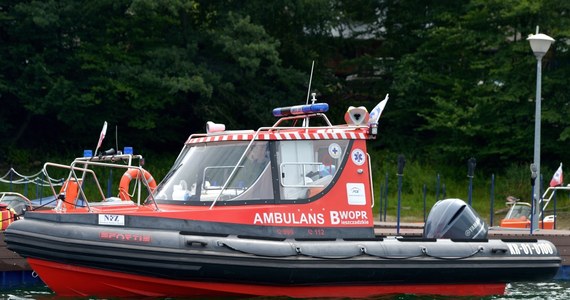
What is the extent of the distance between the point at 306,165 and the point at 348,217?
84 cm

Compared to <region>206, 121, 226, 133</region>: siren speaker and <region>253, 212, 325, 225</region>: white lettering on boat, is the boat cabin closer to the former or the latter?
<region>253, 212, 325, 225</region>: white lettering on boat

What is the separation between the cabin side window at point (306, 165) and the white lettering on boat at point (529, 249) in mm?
2555

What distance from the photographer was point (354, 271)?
14109 millimetres

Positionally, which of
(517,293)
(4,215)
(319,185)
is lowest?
(517,293)

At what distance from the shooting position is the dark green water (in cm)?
1472

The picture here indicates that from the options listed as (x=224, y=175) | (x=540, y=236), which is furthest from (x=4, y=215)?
(x=540, y=236)

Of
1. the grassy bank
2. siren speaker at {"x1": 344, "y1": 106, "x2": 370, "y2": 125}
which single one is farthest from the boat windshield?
the grassy bank

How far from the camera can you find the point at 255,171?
1430 centimetres

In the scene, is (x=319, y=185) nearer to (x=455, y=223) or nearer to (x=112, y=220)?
(x=455, y=223)

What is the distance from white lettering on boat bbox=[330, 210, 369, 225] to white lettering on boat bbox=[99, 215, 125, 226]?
2.62 meters

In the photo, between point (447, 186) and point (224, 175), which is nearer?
point (224, 175)

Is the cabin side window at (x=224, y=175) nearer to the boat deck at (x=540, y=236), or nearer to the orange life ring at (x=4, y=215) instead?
the orange life ring at (x=4, y=215)

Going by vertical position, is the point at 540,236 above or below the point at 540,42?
below

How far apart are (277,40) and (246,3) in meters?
1.88
